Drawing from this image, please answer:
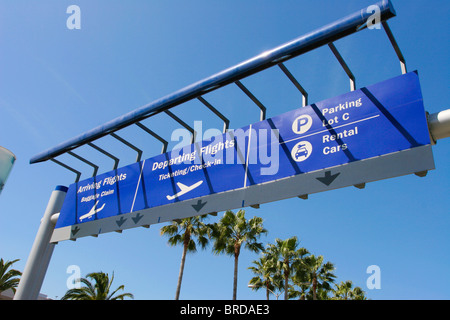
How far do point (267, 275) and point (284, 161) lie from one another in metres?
26.7

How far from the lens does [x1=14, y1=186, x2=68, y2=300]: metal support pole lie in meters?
9.91

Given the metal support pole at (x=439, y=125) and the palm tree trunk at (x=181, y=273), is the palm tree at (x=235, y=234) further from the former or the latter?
the metal support pole at (x=439, y=125)

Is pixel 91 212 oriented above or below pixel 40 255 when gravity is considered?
above

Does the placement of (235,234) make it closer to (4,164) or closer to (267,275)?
(267,275)

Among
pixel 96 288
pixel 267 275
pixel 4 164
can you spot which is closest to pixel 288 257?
pixel 267 275

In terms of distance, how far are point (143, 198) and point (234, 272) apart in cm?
1874

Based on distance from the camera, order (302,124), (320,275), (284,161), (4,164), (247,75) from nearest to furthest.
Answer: (4,164)
(284,161)
(302,124)
(247,75)
(320,275)

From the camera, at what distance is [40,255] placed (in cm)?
1048

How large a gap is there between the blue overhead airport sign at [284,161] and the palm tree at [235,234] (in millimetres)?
16553

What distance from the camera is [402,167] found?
4.81 meters

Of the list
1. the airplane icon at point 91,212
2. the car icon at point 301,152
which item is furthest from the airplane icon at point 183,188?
the airplane icon at point 91,212
